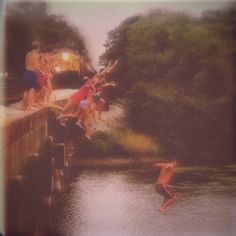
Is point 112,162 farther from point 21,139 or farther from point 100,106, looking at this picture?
point 21,139

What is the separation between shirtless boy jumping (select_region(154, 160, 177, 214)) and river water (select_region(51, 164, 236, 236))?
28mm

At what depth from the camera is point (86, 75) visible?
8.10ft

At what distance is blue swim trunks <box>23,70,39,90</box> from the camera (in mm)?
2445

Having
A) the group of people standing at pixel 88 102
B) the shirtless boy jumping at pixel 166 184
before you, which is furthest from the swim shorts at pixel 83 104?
the shirtless boy jumping at pixel 166 184

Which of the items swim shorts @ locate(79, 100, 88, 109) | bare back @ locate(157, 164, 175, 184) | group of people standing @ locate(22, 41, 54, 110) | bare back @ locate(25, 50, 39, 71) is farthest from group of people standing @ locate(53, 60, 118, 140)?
bare back @ locate(157, 164, 175, 184)

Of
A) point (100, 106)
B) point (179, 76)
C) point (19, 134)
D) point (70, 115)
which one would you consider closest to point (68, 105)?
point (70, 115)

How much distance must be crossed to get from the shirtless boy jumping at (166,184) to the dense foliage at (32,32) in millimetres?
749

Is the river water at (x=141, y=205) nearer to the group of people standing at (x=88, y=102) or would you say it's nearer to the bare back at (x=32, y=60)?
the group of people standing at (x=88, y=102)

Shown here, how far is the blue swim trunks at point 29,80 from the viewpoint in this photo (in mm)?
2445

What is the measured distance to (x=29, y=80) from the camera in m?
2.45

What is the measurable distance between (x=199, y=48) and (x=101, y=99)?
1.99 ft

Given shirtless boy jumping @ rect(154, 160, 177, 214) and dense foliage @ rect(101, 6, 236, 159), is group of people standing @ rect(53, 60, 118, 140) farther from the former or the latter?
shirtless boy jumping @ rect(154, 160, 177, 214)

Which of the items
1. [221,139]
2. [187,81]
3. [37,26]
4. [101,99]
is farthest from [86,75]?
[221,139]

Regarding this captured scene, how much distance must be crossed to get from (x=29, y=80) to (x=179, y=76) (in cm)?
82
